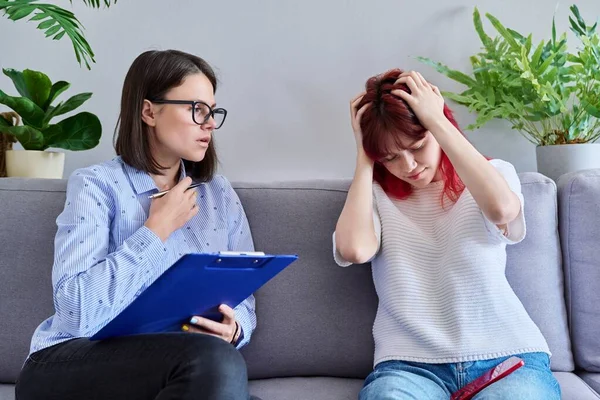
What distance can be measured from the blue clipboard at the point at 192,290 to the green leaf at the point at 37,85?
92 centimetres

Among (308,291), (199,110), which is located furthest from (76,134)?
(308,291)

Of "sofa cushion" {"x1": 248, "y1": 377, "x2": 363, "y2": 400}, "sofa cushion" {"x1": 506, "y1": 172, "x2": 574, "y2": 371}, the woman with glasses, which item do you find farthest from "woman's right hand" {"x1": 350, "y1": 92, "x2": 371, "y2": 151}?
"sofa cushion" {"x1": 248, "y1": 377, "x2": 363, "y2": 400}

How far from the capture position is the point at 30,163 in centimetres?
187

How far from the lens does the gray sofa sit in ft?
5.02

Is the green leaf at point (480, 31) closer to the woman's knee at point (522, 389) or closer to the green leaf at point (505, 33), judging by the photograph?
the green leaf at point (505, 33)

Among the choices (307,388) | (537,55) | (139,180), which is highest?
(537,55)

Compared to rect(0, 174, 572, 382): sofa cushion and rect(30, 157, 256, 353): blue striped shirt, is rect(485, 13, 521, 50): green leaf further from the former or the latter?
rect(30, 157, 256, 353): blue striped shirt

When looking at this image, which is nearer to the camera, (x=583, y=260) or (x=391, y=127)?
(x=391, y=127)

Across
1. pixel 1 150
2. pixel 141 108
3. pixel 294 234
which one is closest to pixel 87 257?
pixel 141 108

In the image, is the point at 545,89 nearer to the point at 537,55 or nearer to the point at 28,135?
the point at 537,55

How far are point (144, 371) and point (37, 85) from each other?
3.45 feet

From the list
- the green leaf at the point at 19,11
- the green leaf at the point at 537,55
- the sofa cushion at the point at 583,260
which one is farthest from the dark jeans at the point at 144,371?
the green leaf at the point at 537,55

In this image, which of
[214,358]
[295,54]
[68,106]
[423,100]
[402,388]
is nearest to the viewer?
[214,358]

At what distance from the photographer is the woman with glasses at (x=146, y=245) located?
114 centimetres
